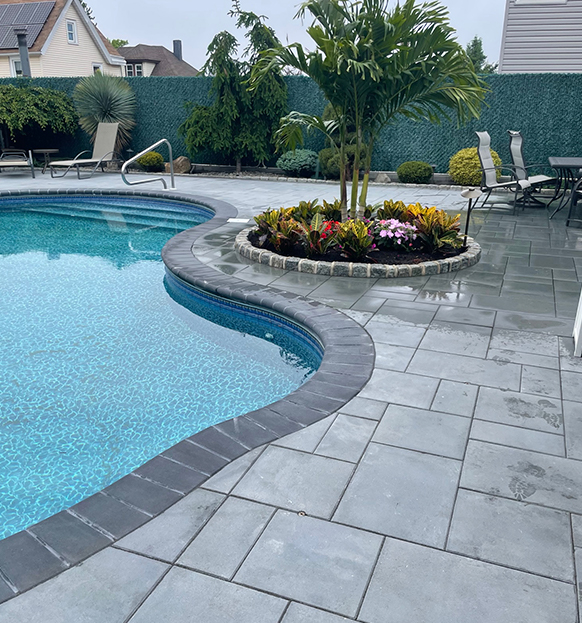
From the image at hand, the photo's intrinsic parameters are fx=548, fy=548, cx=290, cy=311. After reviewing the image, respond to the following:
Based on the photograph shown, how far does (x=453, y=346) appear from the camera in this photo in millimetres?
3566

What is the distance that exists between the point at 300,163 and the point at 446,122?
3.12 metres

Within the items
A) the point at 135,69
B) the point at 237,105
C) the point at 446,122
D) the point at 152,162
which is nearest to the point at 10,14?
the point at 135,69

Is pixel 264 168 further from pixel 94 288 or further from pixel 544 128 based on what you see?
pixel 94 288

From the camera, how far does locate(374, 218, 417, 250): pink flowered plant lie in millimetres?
5477

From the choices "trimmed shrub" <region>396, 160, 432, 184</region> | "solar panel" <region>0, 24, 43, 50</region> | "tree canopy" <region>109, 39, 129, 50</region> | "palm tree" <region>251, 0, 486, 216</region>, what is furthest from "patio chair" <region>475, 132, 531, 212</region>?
"tree canopy" <region>109, 39, 129, 50</region>

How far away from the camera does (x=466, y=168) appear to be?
10.4 m

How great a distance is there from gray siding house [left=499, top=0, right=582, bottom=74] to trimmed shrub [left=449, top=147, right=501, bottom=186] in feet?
6.48

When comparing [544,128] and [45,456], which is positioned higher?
[544,128]

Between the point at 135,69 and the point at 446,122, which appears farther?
the point at 135,69

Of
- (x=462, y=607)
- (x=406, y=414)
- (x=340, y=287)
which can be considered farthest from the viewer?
(x=340, y=287)

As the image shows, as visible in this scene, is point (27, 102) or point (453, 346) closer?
point (453, 346)

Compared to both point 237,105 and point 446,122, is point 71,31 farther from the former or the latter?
point 446,122

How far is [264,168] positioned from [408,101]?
25.1ft

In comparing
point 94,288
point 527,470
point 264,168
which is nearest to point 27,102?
point 264,168
